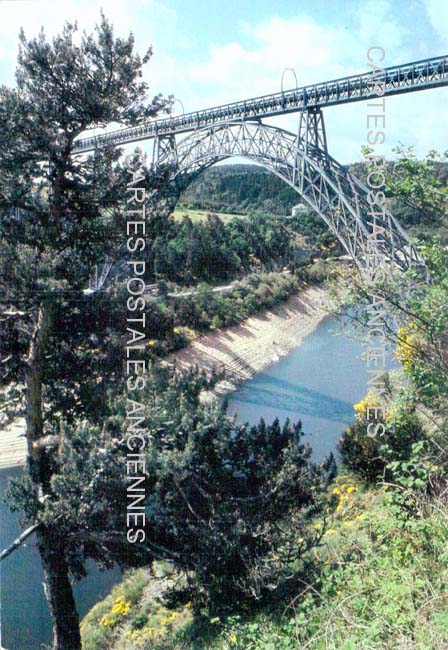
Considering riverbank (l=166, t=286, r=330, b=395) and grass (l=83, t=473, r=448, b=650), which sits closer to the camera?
grass (l=83, t=473, r=448, b=650)

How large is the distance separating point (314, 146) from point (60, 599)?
7.45 meters

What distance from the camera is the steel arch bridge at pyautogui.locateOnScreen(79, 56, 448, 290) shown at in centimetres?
619

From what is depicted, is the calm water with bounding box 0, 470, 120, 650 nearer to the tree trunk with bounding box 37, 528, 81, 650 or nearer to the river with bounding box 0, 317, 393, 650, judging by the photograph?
the river with bounding box 0, 317, 393, 650

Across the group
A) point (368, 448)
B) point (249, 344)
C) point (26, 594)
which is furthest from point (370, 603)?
point (249, 344)

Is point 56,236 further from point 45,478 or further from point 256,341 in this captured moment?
point 256,341

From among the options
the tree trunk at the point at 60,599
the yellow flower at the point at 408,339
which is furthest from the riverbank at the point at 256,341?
the yellow flower at the point at 408,339

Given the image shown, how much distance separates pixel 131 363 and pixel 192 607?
168cm

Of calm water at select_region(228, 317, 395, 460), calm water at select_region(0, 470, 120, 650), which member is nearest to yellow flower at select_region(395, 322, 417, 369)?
calm water at select_region(0, 470, 120, 650)

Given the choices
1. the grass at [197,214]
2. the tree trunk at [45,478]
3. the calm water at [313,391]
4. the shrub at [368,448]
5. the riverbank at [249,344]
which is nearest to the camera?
the tree trunk at [45,478]

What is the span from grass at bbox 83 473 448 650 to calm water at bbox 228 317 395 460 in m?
4.86

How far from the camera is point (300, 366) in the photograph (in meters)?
13.6

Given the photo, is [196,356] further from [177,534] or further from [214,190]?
[214,190]

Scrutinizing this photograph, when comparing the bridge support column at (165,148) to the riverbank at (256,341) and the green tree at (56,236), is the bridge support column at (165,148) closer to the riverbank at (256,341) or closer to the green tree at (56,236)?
the riverbank at (256,341)

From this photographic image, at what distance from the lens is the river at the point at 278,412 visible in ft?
17.6
